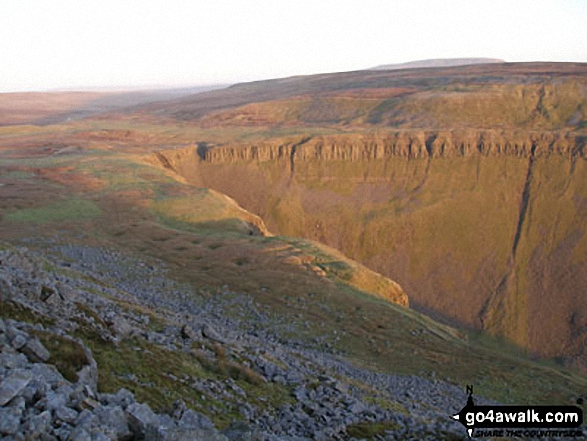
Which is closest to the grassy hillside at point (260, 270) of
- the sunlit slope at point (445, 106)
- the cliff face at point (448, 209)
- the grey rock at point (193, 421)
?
the grey rock at point (193, 421)

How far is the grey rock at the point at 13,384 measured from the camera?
6.50 metres

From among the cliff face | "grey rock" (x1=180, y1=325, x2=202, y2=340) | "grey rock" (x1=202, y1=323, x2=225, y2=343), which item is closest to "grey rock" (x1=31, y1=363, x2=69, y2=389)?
"grey rock" (x1=180, y1=325, x2=202, y2=340)

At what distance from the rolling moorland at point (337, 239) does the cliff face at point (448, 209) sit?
0.19m

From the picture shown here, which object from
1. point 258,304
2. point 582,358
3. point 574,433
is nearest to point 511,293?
point 582,358

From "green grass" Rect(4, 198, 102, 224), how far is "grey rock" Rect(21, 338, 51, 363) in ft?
84.4

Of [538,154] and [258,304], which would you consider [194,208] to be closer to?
[258,304]

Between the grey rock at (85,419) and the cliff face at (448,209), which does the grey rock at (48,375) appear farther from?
the cliff face at (448,209)

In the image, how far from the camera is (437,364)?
21391 mm

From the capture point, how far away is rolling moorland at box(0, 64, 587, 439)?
578 inches

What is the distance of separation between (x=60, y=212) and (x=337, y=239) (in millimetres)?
31358

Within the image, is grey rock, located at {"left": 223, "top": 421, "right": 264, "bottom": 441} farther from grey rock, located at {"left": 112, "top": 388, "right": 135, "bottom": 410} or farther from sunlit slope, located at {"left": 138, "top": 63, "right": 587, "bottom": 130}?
sunlit slope, located at {"left": 138, "top": 63, "right": 587, "bottom": 130}

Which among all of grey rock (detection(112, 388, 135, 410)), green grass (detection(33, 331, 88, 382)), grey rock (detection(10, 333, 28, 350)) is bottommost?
grey rock (detection(112, 388, 135, 410))

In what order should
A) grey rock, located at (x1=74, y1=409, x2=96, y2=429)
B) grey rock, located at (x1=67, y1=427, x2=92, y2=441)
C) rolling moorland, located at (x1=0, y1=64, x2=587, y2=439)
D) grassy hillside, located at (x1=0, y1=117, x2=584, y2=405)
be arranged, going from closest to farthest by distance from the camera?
grey rock, located at (x1=67, y1=427, x2=92, y2=441) → grey rock, located at (x1=74, y1=409, x2=96, y2=429) → rolling moorland, located at (x1=0, y1=64, x2=587, y2=439) → grassy hillside, located at (x1=0, y1=117, x2=584, y2=405)

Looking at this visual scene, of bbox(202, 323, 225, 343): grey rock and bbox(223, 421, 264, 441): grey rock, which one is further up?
bbox(223, 421, 264, 441): grey rock
